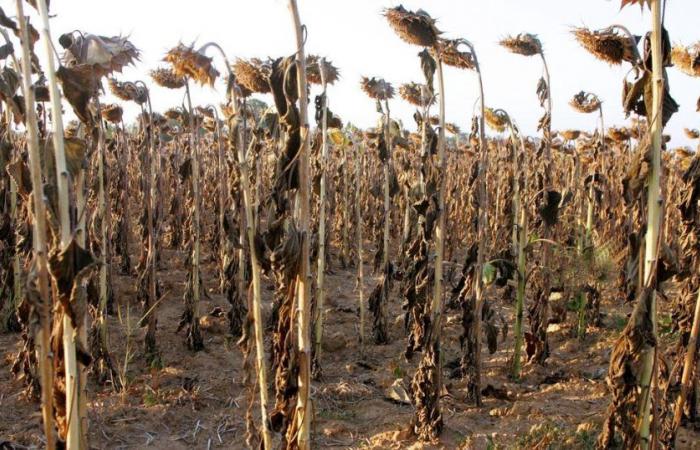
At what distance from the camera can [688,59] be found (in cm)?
389

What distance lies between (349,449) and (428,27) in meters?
2.95

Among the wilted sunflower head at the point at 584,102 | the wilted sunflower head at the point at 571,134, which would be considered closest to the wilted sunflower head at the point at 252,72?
the wilted sunflower head at the point at 584,102

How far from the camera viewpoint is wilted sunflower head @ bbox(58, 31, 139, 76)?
7.62 ft

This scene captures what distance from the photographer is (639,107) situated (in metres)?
2.97

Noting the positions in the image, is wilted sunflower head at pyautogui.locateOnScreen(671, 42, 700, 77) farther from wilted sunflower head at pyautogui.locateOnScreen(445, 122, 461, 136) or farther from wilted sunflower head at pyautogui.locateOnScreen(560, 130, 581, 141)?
wilted sunflower head at pyautogui.locateOnScreen(445, 122, 461, 136)

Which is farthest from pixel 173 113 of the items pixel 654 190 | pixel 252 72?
pixel 654 190

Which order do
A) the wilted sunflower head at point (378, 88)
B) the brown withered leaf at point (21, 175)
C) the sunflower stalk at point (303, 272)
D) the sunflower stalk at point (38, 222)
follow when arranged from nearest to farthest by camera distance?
the sunflower stalk at point (38, 222) < the sunflower stalk at point (303, 272) < the brown withered leaf at point (21, 175) < the wilted sunflower head at point (378, 88)

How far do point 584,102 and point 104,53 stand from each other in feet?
22.1

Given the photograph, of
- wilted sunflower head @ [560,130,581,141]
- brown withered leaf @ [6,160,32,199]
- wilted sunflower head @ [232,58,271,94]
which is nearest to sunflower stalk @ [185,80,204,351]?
wilted sunflower head @ [232,58,271,94]

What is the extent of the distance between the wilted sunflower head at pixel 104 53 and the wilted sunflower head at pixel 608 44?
222 cm

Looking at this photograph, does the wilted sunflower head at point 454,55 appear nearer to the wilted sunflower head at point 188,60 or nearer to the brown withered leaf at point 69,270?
the wilted sunflower head at point 188,60

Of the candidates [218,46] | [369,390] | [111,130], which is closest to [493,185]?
[111,130]

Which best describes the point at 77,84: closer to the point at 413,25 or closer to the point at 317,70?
the point at 413,25

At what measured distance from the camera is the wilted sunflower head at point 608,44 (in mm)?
2895
